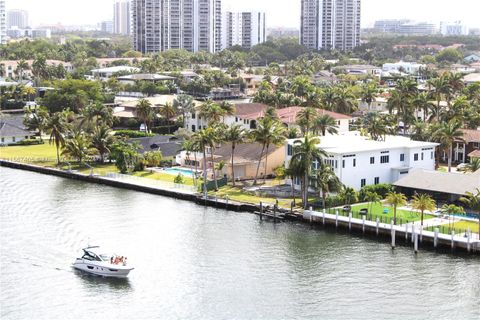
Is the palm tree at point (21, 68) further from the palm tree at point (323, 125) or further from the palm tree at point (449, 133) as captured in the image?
the palm tree at point (449, 133)

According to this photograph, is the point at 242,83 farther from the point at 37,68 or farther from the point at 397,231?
the point at 397,231

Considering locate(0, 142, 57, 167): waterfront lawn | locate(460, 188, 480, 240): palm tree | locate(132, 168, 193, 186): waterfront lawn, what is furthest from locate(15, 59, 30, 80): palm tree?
locate(460, 188, 480, 240): palm tree

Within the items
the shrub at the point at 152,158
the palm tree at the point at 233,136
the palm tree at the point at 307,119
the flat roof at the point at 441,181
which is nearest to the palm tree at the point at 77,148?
the shrub at the point at 152,158

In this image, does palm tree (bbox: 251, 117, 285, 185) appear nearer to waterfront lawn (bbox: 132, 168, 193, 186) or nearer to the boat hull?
Answer: waterfront lawn (bbox: 132, 168, 193, 186)

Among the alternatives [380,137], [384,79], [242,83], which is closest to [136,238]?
[380,137]

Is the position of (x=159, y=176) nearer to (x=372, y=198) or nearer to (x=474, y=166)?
(x=372, y=198)

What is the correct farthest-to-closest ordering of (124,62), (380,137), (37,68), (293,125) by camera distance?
(124,62) → (37,68) → (293,125) → (380,137)
